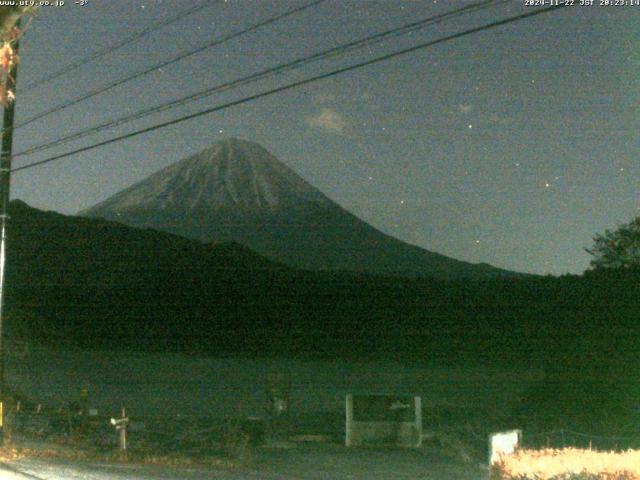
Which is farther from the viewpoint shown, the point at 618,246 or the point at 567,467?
the point at 618,246

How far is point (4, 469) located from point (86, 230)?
90293 millimetres

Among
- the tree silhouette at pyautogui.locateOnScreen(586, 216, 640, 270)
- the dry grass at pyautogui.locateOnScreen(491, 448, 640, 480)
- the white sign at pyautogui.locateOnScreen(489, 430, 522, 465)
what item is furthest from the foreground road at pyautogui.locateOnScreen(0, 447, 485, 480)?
the tree silhouette at pyautogui.locateOnScreen(586, 216, 640, 270)

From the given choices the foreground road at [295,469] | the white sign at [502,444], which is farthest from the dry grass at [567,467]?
the foreground road at [295,469]

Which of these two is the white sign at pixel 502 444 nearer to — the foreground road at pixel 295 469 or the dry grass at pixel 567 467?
the dry grass at pixel 567 467

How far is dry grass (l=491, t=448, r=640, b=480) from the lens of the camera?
10.6m

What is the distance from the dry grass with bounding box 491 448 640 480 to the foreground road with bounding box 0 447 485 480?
553 cm

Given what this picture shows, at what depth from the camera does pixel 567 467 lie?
1098 centimetres

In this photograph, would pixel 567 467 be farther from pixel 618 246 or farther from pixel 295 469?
pixel 618 246

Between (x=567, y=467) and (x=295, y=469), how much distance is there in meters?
9.39

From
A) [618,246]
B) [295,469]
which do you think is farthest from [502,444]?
[618,246]

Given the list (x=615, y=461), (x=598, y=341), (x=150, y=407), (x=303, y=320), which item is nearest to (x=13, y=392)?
(x=150, y=407)

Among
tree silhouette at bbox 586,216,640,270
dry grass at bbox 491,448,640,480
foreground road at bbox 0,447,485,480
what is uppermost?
tree silhouette at bbox 586,216,640,270

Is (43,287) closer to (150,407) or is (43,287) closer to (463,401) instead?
(150,407)

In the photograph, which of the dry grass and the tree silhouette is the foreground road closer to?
the dry grass
